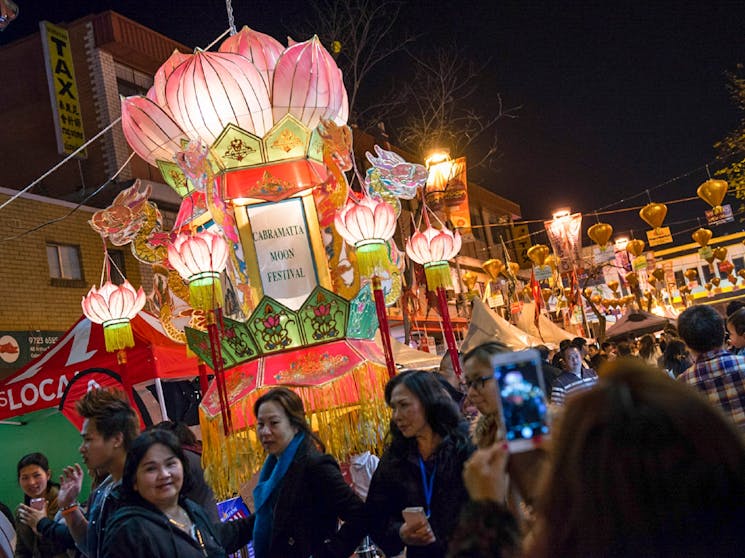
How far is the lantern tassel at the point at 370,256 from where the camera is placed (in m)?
7.34

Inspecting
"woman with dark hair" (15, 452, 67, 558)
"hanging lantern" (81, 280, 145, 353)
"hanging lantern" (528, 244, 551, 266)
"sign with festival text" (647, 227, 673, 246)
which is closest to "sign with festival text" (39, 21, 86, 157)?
"hanging lantern" (81, 280, 145, 353)

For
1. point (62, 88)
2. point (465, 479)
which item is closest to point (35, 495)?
point (465, 479)

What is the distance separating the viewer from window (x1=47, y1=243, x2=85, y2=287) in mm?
17311

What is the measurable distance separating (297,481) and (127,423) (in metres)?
0.96

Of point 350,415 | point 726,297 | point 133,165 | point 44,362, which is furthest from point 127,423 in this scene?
point 726,297

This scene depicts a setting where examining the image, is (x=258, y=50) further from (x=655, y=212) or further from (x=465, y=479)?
(x=655, y=212)

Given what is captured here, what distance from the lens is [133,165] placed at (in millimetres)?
20172

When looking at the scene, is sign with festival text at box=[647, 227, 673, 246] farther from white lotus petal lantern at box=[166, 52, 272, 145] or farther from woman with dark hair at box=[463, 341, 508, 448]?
woman with dark hair at box=[463, 341, 508, 448]

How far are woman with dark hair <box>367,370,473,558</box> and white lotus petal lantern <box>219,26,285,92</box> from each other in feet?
14.7

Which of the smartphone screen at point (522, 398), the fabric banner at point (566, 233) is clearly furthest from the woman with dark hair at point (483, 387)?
the fabric banner at point (566, 233)

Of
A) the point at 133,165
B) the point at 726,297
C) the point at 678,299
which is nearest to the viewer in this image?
the point at 133,165

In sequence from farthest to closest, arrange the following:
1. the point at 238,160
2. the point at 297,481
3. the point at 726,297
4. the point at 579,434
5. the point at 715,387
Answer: the point at 726,297 < the point at 238,160 < the point at 715,387 < the point at 297,481 < the point at 579,434

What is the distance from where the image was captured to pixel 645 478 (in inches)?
56.1

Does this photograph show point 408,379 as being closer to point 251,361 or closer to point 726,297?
point 251,361
